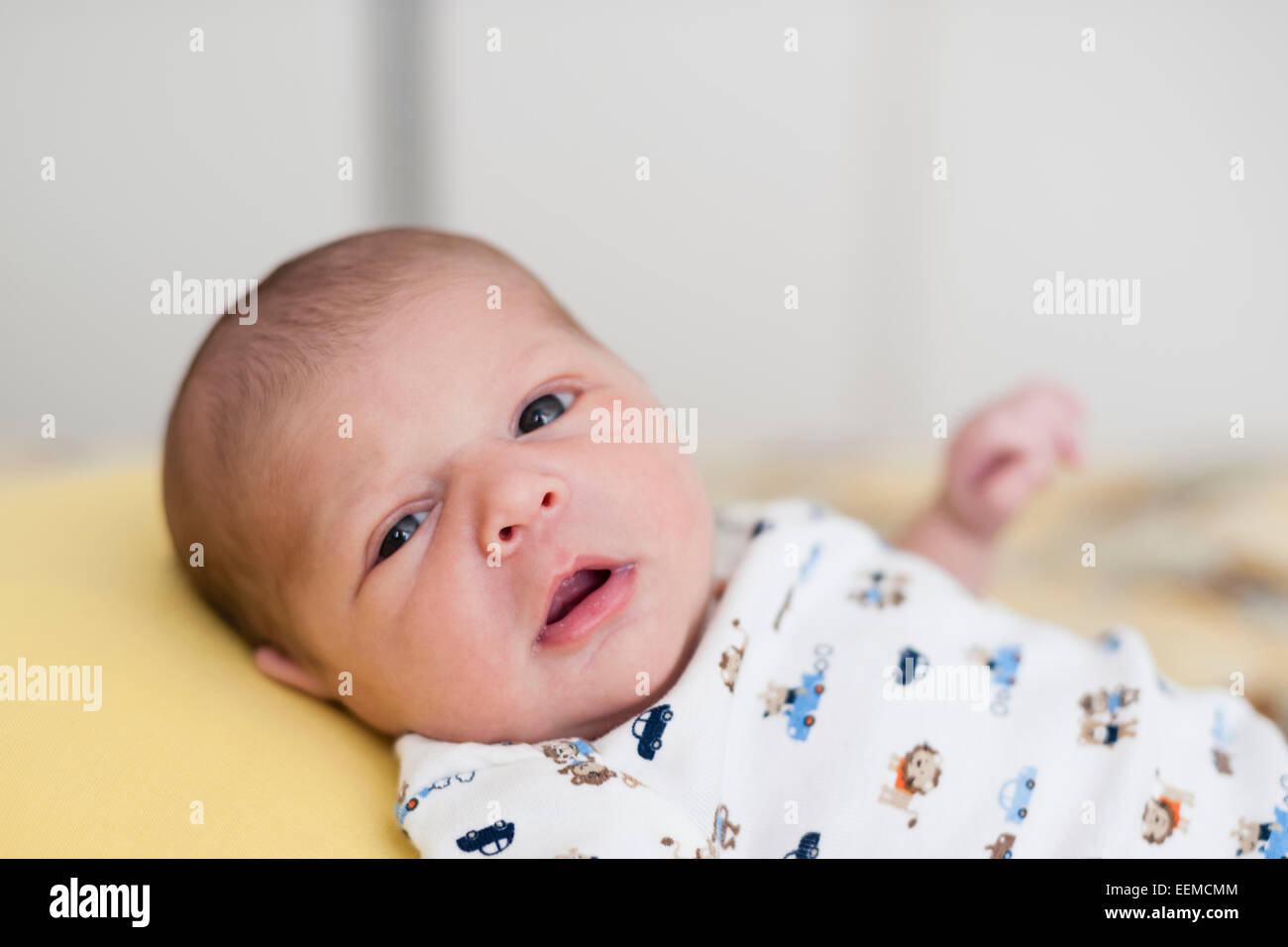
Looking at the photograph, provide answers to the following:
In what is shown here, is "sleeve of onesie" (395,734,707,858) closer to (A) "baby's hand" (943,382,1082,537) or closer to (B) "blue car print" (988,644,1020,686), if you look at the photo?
(B) "blue car print" (988,644,1020,686)

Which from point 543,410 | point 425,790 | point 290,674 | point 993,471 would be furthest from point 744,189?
point 425,790

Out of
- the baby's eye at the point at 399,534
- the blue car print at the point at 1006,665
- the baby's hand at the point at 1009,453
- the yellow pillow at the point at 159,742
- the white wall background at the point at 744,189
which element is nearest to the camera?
the yellow pillow at the point at 159,742

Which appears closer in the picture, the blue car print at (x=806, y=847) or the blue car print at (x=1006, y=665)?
the blue car print at (x=806, y=847)

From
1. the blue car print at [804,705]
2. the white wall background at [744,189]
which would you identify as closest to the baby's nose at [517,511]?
the blue car print at [804,705]

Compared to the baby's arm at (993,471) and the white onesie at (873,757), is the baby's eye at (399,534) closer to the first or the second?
the white onesie at (873,757)

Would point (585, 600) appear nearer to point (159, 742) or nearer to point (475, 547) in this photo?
point (475, 547)

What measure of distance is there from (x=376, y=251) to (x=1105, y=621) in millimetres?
993

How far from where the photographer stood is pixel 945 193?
10.7ft

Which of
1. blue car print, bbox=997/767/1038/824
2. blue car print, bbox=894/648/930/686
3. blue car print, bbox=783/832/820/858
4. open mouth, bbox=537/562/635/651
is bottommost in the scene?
blue car print, bbox=783/832/820/858

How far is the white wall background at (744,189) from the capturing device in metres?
2.79

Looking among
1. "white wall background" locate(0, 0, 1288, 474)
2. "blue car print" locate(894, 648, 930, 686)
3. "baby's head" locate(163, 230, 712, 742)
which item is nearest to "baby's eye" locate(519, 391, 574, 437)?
"baby's head" locate(163, 230, 712, 742)

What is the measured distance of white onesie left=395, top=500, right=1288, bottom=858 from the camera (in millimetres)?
818

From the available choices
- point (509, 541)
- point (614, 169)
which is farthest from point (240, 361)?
point (614, 169)
